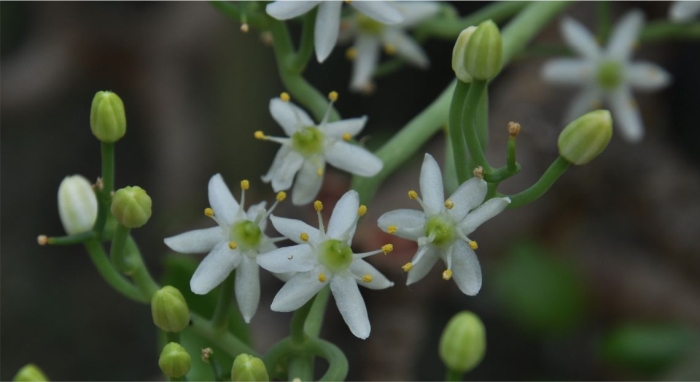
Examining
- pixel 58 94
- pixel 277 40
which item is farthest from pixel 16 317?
pixel 277 40

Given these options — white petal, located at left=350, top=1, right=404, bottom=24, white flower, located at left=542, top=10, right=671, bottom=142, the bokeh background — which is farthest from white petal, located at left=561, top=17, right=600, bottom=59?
white petal, located at left=350, top=1, right=404, bottom=24

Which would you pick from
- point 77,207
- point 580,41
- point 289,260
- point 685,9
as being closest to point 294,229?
point 289,260

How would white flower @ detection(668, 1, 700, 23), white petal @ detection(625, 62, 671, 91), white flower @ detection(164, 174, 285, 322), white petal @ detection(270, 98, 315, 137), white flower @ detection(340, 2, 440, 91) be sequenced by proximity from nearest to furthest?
white flower @ detection(164, 174, 285, 322) < white petal @ detection(270, 98, 315, 137) < white flower @ detection(668, 1, 700, 23) < white flower @ detection(340, 2, 440, 91) < white petal @ detection(625, 62, 671, 91)

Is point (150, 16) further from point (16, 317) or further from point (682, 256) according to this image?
point (682, 256)

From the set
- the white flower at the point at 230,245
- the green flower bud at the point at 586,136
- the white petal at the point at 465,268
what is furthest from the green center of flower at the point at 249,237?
the green flower bud at the point at 586,136

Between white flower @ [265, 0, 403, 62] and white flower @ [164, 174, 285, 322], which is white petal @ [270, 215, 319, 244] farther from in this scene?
white flower @ [265, 0, 403, 62]

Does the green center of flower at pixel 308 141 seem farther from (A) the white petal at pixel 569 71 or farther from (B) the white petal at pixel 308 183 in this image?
(A) the white petal at pixel 569 71

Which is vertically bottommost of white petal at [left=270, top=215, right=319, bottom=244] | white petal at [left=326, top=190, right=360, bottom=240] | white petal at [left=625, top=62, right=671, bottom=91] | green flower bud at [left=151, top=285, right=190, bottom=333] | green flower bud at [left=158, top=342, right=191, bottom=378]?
green flower bud at [left=158, top=342, right=191, bottom=378]
